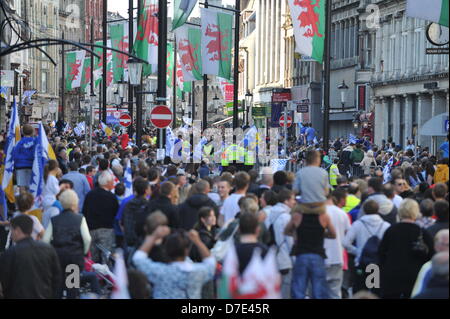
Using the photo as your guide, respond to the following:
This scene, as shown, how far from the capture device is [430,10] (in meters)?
18.5

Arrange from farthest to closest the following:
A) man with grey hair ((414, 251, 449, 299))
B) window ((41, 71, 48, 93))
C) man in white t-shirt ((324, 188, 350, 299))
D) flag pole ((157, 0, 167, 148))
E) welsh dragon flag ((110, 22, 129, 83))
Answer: window ((41, 71, 48, 93)) → welsh dragon flag ((110, 22, 129, 83)) → flag pole ((157, 0, 167, 148)) → man in white t-shirt ((324, 188, 350, 299)) → man with grey hair ((414, 251, 449, 299))

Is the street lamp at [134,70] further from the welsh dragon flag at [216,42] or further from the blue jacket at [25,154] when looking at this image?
the blue jacket at [25,154]

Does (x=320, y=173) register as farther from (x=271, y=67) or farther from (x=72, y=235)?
(x=271, y=67)

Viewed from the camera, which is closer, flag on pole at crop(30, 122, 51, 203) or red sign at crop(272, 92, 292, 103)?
flag on pole at crop(30, 122, 51, 203)

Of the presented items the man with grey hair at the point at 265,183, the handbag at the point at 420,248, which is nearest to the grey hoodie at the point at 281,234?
the handbag at the point at 420,248

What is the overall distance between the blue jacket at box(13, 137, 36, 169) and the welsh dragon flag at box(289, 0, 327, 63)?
1048 cm

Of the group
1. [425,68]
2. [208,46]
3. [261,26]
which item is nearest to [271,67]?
[261,26]

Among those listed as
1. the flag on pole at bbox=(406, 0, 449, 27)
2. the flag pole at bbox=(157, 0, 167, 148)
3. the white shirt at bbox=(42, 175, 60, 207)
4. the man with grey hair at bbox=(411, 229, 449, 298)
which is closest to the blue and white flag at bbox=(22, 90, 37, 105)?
the flag pole at bbox=(157, 0, 167, 148)

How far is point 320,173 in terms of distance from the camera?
11938 millimetres

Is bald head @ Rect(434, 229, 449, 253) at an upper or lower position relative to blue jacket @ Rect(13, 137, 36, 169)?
lower

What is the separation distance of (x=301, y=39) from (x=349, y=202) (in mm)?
12920

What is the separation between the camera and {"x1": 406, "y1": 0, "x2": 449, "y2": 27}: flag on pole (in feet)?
59.2

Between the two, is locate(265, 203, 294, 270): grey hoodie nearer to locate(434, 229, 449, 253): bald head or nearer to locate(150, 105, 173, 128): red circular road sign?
locate(434, 229, 449, 253): bald head
